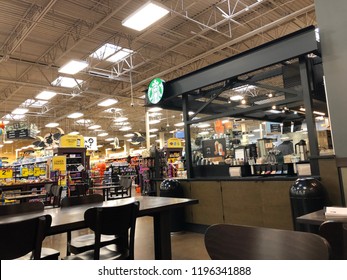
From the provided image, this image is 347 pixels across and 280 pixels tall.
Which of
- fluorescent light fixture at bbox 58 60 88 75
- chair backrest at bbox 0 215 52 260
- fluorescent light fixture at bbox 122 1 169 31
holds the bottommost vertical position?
chair backrest at bbox 0 215 52 260

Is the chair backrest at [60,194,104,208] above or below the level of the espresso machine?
below

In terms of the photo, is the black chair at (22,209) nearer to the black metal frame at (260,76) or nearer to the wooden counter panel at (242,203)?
the wooden counter panel at (242,203)

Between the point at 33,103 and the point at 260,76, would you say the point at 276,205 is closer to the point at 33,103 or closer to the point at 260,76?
the point at 260,76

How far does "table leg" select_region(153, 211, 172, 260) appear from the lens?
9.08ft

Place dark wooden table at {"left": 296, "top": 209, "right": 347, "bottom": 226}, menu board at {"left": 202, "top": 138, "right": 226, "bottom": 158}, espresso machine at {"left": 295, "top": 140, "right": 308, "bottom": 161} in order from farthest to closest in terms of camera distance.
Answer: menu board at {"left": 202, "top": 138, "right": 226, "bottom": 158}
espresso machine at {"left": 295, "top": 140, "right": 308, "bottom": 161}
dark wooden table at {"left": 296, "top": 209, "right": 347, "bottom": 226}

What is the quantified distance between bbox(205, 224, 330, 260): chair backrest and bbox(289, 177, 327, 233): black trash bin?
232cm

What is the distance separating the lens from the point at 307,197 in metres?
3.23

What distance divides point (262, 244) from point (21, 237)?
136cm

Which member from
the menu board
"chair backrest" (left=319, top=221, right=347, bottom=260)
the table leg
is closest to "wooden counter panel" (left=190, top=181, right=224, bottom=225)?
the menu board

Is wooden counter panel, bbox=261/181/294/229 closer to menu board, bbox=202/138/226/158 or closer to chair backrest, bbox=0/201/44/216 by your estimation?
menu board, bbox=202/138/226/158

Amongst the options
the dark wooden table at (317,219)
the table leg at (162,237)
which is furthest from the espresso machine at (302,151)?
the table leg at (162,237)

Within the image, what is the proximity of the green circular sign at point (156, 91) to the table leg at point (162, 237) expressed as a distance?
330 cm
